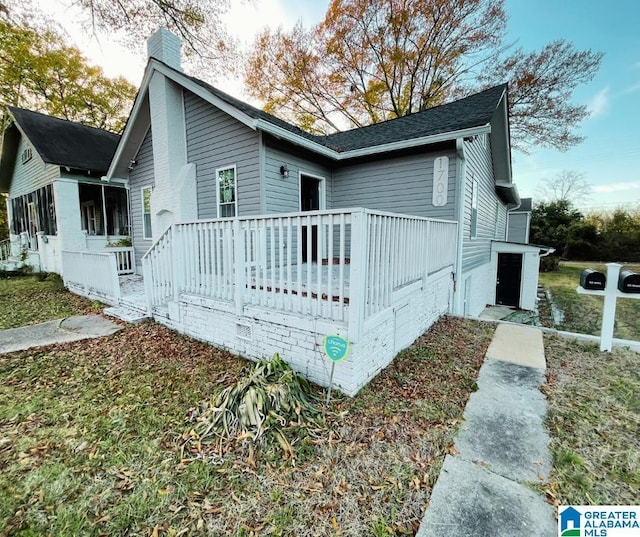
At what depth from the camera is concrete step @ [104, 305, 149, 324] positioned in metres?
5.52

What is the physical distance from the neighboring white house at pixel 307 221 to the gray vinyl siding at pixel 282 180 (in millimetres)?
31

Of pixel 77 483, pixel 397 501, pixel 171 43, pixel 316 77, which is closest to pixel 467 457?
pixel 397 501

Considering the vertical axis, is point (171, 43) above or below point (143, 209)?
above

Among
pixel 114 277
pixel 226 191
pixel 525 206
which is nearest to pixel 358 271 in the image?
pixel 226 191

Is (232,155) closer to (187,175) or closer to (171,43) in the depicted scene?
(187,175)

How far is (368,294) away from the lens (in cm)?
313

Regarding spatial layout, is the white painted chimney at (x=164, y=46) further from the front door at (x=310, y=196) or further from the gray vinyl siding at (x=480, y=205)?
the gray vinyl siding at (x=480, y=205)

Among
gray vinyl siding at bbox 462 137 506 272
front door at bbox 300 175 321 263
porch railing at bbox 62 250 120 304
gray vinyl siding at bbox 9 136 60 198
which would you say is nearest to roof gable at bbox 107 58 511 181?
gray vinyl siding at bbox 462 137 506 272

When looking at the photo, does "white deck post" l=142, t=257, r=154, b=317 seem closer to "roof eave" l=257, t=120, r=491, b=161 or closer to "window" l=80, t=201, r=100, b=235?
"roof eave" l=257, t=120, r=491, b=161

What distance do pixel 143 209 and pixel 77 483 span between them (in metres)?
9.29

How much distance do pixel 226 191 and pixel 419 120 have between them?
5497 millimetres

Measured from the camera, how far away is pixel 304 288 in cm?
349

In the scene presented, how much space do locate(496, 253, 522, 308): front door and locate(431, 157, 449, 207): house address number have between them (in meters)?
6.63

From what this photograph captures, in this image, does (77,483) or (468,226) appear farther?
(468,226)
